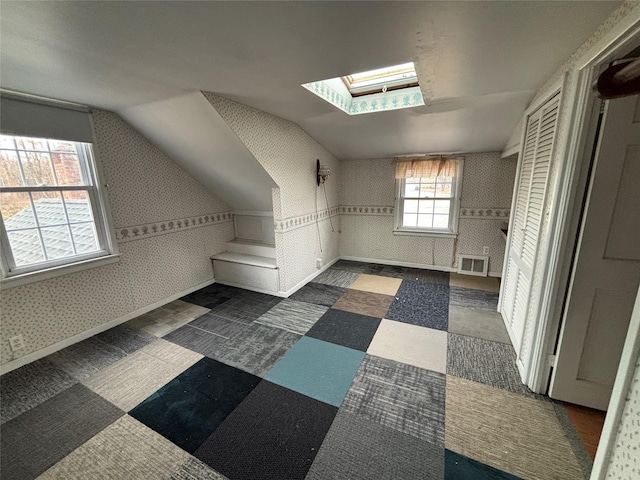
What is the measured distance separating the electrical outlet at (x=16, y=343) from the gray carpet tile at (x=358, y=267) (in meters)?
3.43

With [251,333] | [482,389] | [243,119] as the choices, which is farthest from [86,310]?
[482,389]

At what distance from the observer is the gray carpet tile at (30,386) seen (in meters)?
1.60

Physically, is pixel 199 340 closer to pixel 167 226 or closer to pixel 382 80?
pixel 167 226

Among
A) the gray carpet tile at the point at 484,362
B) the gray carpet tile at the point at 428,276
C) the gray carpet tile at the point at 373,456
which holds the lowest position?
the gray carpet tile at the point at 373,456

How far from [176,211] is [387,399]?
292cm

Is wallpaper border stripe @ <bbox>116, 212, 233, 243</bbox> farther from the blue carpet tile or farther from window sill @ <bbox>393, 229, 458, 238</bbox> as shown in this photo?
window sill @ <bbox>393, 229, 458, 238</bbox>

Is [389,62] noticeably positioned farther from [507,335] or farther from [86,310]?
[86,310]

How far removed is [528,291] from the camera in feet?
5.95

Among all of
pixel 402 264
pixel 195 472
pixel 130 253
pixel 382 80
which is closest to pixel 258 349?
pixel 195 472

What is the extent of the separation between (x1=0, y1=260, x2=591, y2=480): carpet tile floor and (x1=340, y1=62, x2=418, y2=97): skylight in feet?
7.34

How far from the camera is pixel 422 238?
4.00 m

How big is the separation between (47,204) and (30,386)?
137 centimetres

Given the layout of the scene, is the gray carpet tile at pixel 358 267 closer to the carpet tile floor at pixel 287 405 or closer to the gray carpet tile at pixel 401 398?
the carpet tile floor at pixel 287 405

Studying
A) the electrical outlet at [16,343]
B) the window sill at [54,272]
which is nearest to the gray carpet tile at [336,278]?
the window sill at [54,272]
